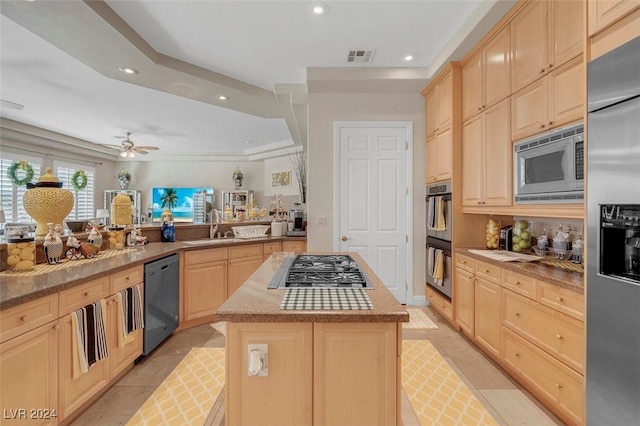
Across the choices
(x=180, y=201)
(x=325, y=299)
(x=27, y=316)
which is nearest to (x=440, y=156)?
(x=325, y=299)

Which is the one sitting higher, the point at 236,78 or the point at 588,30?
the point at 236,78

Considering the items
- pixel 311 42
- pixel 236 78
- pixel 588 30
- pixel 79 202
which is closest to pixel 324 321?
pixel 588 30

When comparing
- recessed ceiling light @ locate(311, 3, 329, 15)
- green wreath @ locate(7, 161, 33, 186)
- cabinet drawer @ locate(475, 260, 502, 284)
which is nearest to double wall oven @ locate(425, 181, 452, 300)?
cabinet drawer @ locate(475, 260, 502, 284)

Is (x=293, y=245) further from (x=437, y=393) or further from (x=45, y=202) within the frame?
(x=45, y=202)

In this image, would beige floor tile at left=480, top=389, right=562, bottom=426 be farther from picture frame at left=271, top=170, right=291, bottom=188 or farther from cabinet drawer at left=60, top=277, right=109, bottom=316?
picture frame at left=271, top=170, right=291, bottom=188

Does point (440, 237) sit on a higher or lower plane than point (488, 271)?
higher

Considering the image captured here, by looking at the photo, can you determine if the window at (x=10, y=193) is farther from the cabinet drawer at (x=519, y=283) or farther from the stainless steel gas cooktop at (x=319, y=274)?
the cabinet drawer at (x=519, y=283)

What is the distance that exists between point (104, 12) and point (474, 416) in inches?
157

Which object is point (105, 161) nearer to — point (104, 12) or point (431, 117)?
point (104, 12)

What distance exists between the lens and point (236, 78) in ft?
12.5

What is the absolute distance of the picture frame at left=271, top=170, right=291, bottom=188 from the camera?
7.89 meters

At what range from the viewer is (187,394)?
6.75 feet

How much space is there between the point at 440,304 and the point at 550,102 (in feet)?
7.43

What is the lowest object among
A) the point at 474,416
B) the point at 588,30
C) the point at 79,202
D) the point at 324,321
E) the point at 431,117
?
the point at 474,416
